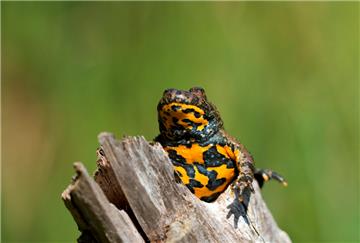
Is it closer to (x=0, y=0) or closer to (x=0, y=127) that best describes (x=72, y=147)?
(x=0, y=127)

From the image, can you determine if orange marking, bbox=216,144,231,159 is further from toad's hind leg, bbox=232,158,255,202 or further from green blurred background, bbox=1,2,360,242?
green blurred background, bbox=1,2,360,242

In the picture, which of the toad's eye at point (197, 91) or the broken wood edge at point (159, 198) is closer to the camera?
the broken wood edge at point (159, 198)

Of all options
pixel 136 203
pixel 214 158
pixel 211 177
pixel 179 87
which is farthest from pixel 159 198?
pixel 179 87

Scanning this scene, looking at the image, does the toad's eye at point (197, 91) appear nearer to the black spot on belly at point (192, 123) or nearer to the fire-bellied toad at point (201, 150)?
the fire-bellied toad at point (201, 150)

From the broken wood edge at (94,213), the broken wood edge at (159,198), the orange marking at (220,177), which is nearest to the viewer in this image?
the broken wood edge at (94,213)

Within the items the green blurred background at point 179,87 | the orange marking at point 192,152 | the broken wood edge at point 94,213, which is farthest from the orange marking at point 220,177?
the green blurred background at point 179,87

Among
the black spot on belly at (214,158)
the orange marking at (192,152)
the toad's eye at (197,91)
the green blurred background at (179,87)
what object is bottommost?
the black spot on belly at (214,158)
